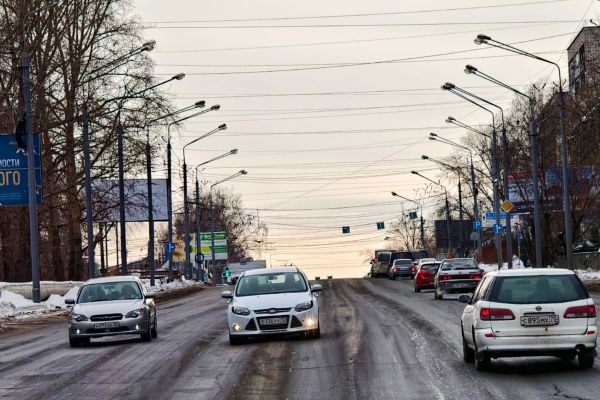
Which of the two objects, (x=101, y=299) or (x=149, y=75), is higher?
(x=149, y=75)

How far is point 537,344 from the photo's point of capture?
48.4 feet

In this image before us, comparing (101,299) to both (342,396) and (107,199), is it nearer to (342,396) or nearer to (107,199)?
(342,396)

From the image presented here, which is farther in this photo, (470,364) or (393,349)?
(393,349)

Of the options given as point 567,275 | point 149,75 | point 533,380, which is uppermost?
point 149,75

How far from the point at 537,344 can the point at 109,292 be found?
1267 centimetres

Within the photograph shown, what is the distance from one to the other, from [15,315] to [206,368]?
76.5 ft

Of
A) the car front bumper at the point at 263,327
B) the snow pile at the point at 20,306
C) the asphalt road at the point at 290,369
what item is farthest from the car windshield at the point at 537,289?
the snow pile at the point at 20,306

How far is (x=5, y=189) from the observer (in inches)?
1608

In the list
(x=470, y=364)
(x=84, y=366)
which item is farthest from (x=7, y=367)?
(x=470, y=364)

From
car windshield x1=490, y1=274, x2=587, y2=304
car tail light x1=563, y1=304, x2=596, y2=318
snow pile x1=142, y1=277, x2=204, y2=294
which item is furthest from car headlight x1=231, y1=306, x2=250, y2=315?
snow pile x1=142, y1=277, x2=204, y2=294

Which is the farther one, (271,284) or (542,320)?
(271,284)

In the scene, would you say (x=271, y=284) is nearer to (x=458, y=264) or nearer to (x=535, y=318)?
(x=535, y=318)

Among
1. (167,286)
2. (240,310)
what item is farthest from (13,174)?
(167,286)

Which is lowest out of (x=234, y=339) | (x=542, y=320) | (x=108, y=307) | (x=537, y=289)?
(x=234, y=339)
